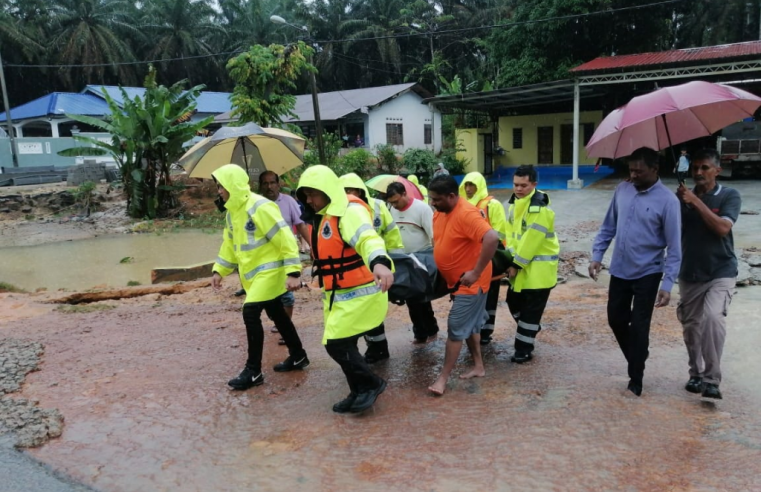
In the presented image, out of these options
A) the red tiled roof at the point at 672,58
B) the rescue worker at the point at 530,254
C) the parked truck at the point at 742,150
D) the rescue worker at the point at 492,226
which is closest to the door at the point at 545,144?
the red tiled roof at the point at 672,58

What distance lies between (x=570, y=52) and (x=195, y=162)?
23.3 metres

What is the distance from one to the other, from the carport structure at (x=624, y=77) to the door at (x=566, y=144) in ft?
4.56

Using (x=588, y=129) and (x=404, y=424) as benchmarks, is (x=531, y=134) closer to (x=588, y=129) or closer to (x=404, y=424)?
(x=588, y=129)

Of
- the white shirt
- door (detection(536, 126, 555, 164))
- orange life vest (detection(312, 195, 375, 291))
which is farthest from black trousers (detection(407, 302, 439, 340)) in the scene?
door (detection(536, 126, 555, 164))

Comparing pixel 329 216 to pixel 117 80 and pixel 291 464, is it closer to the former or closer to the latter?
pixel 291 464

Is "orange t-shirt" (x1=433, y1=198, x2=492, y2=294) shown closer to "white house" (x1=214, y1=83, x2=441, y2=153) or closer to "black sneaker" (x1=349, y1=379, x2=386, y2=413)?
"black sneaker" (x1=349, y1=379, x2=386, y2=413)

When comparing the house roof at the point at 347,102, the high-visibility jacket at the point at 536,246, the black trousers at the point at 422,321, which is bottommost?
the black trousers at the point at 422,321

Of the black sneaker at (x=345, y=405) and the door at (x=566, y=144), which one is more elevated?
the door at (x=566, y=144)

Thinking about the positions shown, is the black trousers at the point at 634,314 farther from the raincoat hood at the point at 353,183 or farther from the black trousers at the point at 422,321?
the raincoat hood at the point at 353,183

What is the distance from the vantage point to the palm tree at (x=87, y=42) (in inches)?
1603

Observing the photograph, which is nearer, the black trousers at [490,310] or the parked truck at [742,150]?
the black trousers at [490,310]

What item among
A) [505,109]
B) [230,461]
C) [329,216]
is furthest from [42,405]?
[505,109]

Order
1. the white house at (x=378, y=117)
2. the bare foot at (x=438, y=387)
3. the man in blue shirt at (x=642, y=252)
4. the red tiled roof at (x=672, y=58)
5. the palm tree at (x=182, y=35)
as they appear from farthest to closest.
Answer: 1. the palm tree at (x=182, y=35)
2. the white house at (x=378, y=117)
3. the red tiled roof at (x=672, y=58)
4. the bare foot at (x=438, y=387)
5. the man in blue shirt at (x=642, y=252)

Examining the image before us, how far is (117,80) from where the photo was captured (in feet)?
148
